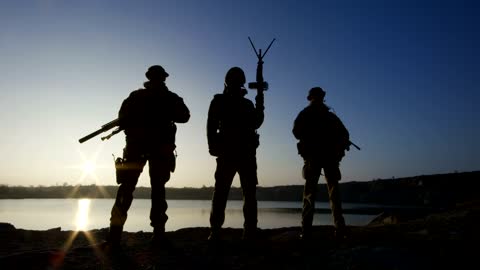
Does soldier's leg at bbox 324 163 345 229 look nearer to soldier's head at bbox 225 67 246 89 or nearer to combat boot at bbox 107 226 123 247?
soldier's head at bbox 225 67 246 89

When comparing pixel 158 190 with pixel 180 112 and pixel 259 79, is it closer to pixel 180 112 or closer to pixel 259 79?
pixel 180 112

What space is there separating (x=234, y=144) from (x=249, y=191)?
2.84 ft

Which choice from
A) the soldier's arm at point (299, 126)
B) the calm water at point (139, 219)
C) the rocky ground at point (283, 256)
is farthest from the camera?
the calm water at point (139, 219)

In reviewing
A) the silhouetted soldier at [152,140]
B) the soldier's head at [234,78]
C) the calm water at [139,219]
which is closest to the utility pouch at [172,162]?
the silhouetted soldier at [152,140]

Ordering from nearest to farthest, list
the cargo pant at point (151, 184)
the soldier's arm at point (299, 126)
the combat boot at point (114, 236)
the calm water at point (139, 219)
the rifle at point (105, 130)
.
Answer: the combat boot at point (114, 236)
the cargo pant at point (151, 184)
the rifle at point (105, 130)
the soldier's arm at point (299, 126)
the calm water at point (139, 219)

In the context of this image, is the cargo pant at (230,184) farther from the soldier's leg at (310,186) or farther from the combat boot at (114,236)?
the combat boot at (114,236)

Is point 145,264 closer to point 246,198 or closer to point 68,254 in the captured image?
point 68,254

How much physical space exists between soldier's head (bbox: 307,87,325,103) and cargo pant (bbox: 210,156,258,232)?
6.33 ft

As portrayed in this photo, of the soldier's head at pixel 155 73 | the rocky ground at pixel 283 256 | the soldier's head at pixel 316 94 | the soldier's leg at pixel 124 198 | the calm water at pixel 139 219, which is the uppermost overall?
the soldier's head at pixel 155 73

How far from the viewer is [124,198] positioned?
6680mm

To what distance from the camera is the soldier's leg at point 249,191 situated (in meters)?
6.82

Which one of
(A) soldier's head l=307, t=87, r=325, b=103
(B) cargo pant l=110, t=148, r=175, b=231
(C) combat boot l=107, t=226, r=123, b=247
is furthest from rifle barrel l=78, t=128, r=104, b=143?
(A) soldier's head l=307, t=87, r=325, b=103

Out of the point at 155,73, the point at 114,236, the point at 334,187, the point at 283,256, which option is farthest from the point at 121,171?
the point at 334,187

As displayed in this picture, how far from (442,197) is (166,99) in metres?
66.3
